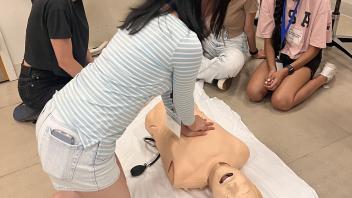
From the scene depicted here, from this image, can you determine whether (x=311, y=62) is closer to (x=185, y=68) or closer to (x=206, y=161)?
(x=206, y=161)

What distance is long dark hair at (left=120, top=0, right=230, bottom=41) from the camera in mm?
847

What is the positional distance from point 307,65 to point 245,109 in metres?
0.39

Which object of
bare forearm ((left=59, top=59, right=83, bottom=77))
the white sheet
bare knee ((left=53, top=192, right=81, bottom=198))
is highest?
bare forearm ((left=59, top=59, right=83, bottom=77))

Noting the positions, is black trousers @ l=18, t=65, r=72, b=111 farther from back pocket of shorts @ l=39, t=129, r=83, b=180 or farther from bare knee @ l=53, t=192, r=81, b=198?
back pocket of shorts @ l=39, t=129, r=83, b=180

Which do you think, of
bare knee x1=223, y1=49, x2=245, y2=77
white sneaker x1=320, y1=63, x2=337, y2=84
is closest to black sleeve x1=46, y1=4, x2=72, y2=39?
bare knee x1=223, y1=49, x2=245, y2=77

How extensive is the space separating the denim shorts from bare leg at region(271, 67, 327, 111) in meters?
1.03

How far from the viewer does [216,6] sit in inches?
34.4

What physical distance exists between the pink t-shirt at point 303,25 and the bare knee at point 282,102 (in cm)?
23

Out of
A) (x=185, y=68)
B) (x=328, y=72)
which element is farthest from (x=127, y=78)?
(x=328, y=72)

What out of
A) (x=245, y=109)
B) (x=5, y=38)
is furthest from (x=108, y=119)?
(x=5, y=38)

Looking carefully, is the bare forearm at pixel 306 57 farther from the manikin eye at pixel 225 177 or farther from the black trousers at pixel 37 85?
the black trousers at pixel 37 85

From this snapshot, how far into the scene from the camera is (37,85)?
5.51ft

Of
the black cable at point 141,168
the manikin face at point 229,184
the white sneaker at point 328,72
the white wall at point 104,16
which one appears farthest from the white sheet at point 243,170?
the white wall at point 104,16

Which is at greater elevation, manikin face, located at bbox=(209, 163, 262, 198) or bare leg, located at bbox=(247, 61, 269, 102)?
manikin face, located at bbox=(209, 163, 262, 198)
